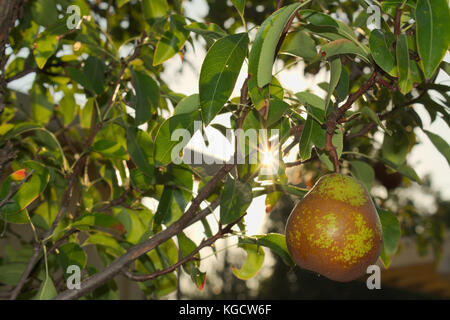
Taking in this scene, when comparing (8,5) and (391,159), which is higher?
(8,5)

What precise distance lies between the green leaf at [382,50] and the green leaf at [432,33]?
0.06 meters

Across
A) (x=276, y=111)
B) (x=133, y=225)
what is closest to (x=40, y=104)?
(x=133, y=225)

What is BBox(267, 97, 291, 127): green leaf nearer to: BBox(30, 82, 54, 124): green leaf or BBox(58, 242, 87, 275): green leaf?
BBox(58, 242, 87, 275): green leaf

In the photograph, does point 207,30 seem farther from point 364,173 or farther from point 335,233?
point 364,173

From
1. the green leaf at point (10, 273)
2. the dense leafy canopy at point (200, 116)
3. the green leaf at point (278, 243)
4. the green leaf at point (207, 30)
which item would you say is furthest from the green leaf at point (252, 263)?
the green leaf at point (10, 273)

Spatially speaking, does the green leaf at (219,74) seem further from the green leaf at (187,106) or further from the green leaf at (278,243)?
the green leaf at (278,243)

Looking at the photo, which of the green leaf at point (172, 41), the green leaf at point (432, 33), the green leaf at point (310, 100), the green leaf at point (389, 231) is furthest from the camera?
the green leaf at point (172, 41)

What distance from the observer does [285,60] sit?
1677 mm

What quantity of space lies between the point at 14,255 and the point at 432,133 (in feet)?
3.85

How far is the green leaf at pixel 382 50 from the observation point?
0.58 meters

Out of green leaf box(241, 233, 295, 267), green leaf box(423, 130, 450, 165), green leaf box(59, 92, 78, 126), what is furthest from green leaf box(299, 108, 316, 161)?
green leaf box(59, 92, 78, 126)

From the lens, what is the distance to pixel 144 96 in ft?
3.34
